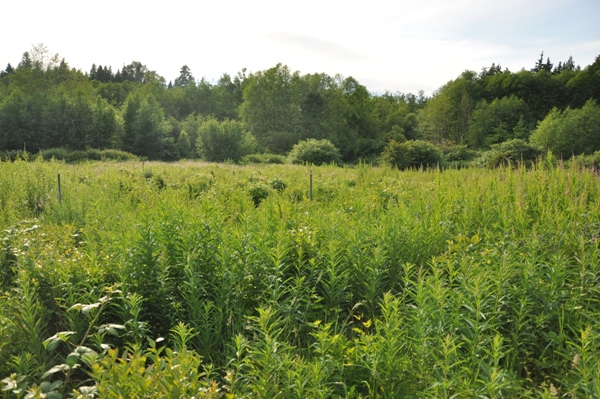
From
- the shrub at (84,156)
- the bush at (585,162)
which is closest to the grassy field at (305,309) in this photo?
the bush at (585,162)

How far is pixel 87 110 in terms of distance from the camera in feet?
Answer: 134

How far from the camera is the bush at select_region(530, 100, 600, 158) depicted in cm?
4116

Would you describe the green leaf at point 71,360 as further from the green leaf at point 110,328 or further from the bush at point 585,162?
the bush at point 585,162

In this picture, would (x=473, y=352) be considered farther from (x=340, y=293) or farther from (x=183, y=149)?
(x=183, y=149)

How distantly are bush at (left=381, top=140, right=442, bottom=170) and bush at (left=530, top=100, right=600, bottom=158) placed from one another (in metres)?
17.7

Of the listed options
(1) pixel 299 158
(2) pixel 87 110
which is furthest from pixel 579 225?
(2) pixel 87 110

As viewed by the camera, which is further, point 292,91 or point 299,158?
point 292,91

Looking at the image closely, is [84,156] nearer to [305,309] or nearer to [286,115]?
[286,115]

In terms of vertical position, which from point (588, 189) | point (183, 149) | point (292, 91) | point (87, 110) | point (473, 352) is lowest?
point (473, 352)

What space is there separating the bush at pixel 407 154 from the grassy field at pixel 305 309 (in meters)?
21.8

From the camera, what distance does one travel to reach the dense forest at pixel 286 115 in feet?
128

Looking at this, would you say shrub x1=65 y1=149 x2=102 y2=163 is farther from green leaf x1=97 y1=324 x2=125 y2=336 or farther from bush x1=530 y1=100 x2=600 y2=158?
bush x1=530 y1=100 x2=600 y2=158

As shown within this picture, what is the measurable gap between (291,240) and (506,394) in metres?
2.61

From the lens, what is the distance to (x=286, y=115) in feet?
179
